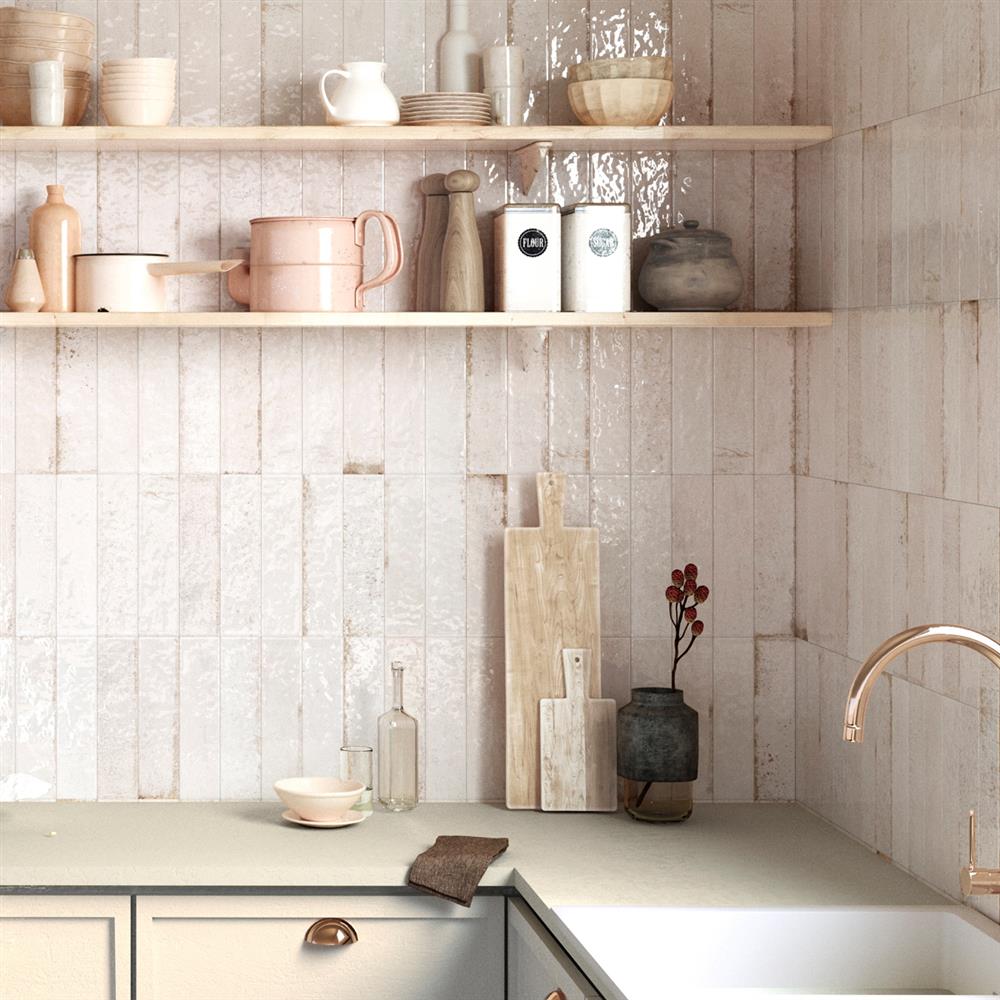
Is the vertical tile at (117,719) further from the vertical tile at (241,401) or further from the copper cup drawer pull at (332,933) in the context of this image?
the copper cup drawer pull at (332,933)

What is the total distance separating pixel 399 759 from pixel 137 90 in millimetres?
1277

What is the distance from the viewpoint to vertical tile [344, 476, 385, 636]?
2820 mm

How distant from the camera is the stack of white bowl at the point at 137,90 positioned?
259 centimetres

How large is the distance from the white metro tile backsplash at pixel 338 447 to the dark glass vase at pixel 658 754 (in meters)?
0.19

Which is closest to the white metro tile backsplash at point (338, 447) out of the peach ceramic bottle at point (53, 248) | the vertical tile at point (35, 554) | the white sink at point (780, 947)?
the vertical tile at point (35, 554)

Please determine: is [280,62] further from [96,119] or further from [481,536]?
[481,536]

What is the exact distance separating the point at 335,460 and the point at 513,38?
862 millimetres

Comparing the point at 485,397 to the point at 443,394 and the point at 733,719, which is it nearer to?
the point at 443,394

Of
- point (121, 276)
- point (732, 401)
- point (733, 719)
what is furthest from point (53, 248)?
point (733, 719)

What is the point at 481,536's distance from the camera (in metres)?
2.83

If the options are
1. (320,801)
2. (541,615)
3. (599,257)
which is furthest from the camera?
(541,615)

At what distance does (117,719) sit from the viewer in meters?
2.80

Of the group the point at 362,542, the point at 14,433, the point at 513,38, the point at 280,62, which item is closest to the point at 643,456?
the point at 362,542

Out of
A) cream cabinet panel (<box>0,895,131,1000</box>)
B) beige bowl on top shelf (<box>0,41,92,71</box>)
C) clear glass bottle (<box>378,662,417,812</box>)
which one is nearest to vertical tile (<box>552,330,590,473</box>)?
clear glass bottle (<box>378,662,417,812</box>)
